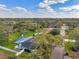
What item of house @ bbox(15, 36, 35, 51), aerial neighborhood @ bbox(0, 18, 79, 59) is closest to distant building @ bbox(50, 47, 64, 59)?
aerial neighborhood @ bbox(0, 18, 79, 59)

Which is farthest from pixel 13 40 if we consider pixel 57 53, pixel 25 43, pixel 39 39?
pixel 57 53

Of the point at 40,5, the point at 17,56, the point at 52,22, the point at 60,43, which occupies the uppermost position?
the point at 40,5

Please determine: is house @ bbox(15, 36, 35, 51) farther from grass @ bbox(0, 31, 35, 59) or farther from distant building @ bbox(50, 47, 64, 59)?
distant building @ bbox(50, 47, 64, 59)

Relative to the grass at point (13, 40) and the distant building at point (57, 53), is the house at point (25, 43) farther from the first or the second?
the distant building at point (57, 53)

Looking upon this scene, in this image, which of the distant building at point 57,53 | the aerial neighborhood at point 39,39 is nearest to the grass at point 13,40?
the aerial neighborhood at point 39,39

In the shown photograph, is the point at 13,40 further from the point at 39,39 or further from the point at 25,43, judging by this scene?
the point at 39,39

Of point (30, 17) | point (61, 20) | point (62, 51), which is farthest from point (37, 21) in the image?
point (62, 51)

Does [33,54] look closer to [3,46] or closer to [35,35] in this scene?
[35,35]

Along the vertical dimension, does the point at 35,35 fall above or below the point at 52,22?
below

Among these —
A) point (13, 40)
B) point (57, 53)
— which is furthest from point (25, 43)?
point (57, 53)

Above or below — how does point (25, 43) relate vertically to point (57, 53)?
above
